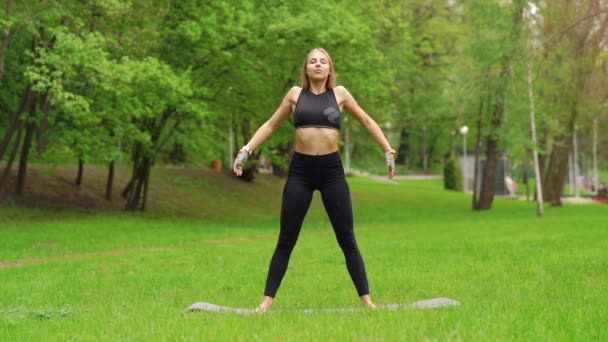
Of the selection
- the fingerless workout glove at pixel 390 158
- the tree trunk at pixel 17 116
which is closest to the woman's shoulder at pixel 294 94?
the fingerless workout glove at pixel 390 158

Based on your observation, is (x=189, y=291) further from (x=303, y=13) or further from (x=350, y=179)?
(x=350, y=179)

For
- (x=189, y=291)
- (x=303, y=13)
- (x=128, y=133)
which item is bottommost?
(x=189, y=291)

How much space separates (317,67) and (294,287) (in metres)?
3.24

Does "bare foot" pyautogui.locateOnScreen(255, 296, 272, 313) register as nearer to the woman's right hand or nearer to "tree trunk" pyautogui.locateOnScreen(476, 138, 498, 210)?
the woman's right hand

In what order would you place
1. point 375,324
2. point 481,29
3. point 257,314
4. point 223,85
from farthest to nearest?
point 481,29, point 223,85, point 257,314, point 375,324

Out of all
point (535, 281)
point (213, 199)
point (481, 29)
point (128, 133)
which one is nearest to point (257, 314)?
point (535, 281)

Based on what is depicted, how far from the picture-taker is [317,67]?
6789mm

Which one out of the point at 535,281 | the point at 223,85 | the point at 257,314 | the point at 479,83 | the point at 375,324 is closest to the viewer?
the point at 375,324

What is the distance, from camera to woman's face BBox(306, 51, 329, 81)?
22.3 feet

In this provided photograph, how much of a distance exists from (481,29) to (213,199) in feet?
47.0

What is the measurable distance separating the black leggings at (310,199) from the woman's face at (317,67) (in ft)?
2.33

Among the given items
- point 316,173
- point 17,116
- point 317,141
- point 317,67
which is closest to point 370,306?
point 316,173

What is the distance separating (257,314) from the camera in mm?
6152

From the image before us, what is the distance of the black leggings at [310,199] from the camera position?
6.69m
